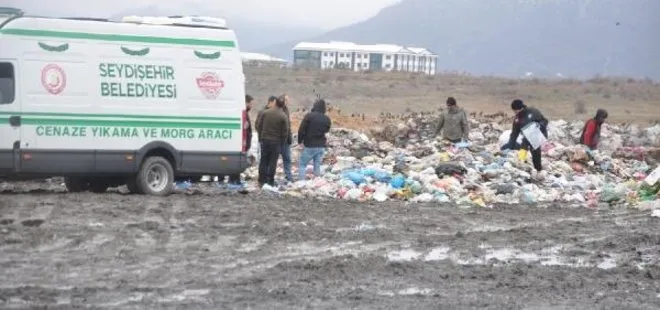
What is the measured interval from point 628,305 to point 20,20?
9.56 meters

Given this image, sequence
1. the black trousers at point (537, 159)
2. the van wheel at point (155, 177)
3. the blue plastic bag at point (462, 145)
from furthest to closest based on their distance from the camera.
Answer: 1. the blue plastic bag at point (462, 145)
2. the black trousers at point (537, 159)
3. the van wheel at point (155, 177)

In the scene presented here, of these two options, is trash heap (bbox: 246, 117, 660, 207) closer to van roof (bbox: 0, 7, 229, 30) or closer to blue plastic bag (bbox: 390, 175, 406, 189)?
blue plastic bag (bbox: 390, 175, 406, 189)

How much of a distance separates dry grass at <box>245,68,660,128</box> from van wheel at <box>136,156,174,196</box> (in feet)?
109

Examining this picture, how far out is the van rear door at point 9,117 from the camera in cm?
1631

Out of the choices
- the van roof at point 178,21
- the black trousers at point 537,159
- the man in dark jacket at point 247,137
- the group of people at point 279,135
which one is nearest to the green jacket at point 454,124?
the black trousers at point 537,159

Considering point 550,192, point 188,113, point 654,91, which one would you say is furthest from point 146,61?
point 654,91

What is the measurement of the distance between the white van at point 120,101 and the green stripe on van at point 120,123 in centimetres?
1

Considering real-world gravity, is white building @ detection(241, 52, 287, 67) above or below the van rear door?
below

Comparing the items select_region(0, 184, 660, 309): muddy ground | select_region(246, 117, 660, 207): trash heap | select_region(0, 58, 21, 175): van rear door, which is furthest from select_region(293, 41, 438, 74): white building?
select_region(0, 58, 21, 175): van rear door

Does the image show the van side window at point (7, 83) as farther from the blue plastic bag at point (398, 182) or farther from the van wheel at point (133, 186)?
the blue plastic bag at point (398, 182)

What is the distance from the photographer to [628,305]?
1062 cm

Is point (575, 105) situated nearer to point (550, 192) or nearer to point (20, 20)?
point (550, 192)

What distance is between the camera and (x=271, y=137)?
20531 millimetres

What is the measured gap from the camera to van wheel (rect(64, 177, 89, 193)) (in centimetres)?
1869
